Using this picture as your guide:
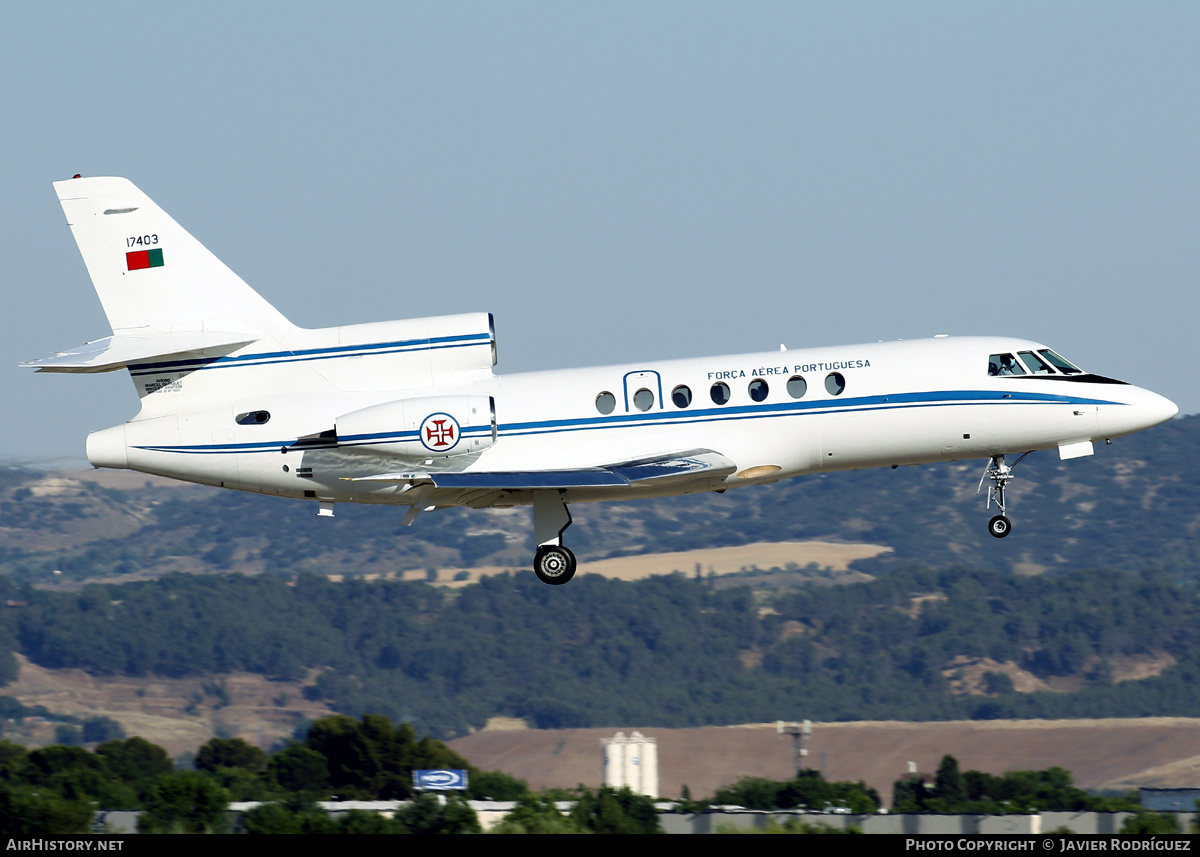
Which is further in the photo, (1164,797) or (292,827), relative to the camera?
(1164,797)

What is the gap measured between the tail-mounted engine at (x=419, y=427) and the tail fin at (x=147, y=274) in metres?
3.57

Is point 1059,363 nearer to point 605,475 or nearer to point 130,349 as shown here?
point 605,475

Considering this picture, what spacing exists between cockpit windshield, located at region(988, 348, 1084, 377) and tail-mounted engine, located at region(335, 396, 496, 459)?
408 inches

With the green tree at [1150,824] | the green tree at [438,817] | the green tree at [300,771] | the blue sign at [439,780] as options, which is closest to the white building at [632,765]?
the blue sign at [439,780]

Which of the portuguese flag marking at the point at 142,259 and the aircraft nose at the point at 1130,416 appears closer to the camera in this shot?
the aircraft nose at the point at 1130,416

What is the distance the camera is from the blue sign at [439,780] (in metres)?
82.2

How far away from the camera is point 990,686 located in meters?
154

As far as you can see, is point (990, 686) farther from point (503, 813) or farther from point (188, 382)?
point (188, 382)

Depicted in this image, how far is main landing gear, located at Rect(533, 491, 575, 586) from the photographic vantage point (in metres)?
30.8

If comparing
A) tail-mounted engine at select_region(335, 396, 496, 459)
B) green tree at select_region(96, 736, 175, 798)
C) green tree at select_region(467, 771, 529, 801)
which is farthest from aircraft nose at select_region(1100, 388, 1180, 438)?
green tree at select_region(96, 736, 175, 798)

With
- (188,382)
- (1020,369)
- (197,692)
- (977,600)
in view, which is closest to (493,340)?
(188,382)

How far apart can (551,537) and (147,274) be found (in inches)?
409

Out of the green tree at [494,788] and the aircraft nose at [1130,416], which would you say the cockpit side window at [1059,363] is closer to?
the aircraft nose at [1130,416]
